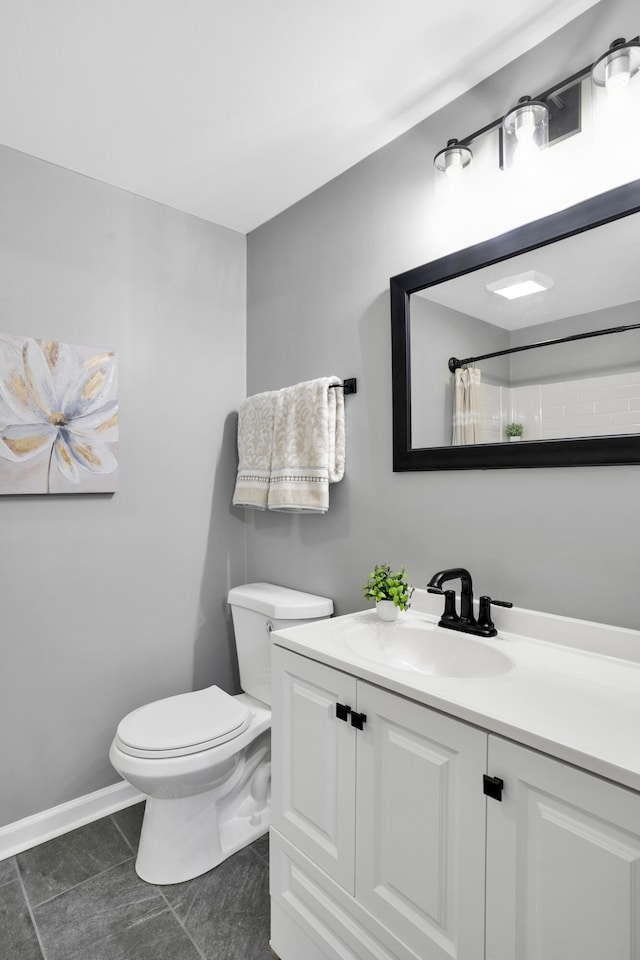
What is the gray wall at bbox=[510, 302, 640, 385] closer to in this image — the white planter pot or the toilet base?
the white planter pot

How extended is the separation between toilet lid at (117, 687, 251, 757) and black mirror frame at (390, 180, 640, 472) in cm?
99

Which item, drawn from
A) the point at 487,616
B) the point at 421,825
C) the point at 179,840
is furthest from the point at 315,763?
the point at 179,840

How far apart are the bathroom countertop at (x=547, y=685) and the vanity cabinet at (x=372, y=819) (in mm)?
41

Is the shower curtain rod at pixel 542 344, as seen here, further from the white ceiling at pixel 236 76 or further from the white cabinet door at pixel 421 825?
the white cabinet door at pixel 421 825

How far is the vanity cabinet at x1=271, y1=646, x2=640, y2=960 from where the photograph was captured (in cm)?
76

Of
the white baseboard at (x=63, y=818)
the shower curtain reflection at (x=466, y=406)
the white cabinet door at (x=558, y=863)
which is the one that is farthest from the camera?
the white baseboard at (x=63, y=818)

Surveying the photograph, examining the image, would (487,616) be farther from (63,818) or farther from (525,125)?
(63,818)

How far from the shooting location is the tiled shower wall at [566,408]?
1195 mm

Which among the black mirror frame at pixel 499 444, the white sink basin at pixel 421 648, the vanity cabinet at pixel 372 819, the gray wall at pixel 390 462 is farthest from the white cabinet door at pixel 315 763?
the black mirror frame at pixel 499 444

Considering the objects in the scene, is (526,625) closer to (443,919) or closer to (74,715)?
(443,919)

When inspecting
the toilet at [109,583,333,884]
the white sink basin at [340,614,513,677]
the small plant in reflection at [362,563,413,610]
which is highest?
the small plant in reflection at [362,563,413,610]

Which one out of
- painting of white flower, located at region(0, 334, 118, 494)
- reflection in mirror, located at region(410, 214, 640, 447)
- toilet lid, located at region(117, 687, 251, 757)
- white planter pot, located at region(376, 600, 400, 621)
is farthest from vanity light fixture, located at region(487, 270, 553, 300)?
toilet lid, located at region(117, 687, 251, 757)

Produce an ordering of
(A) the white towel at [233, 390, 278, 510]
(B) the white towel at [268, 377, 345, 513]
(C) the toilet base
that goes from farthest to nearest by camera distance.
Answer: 1. (A) the white towel at [233, 390, 278, 510]
2. (B) the white towel at [268, 377, 345, 513]
3. (C) the toilet base

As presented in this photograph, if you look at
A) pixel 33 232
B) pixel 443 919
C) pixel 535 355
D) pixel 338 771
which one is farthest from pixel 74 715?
pixel 535 355
